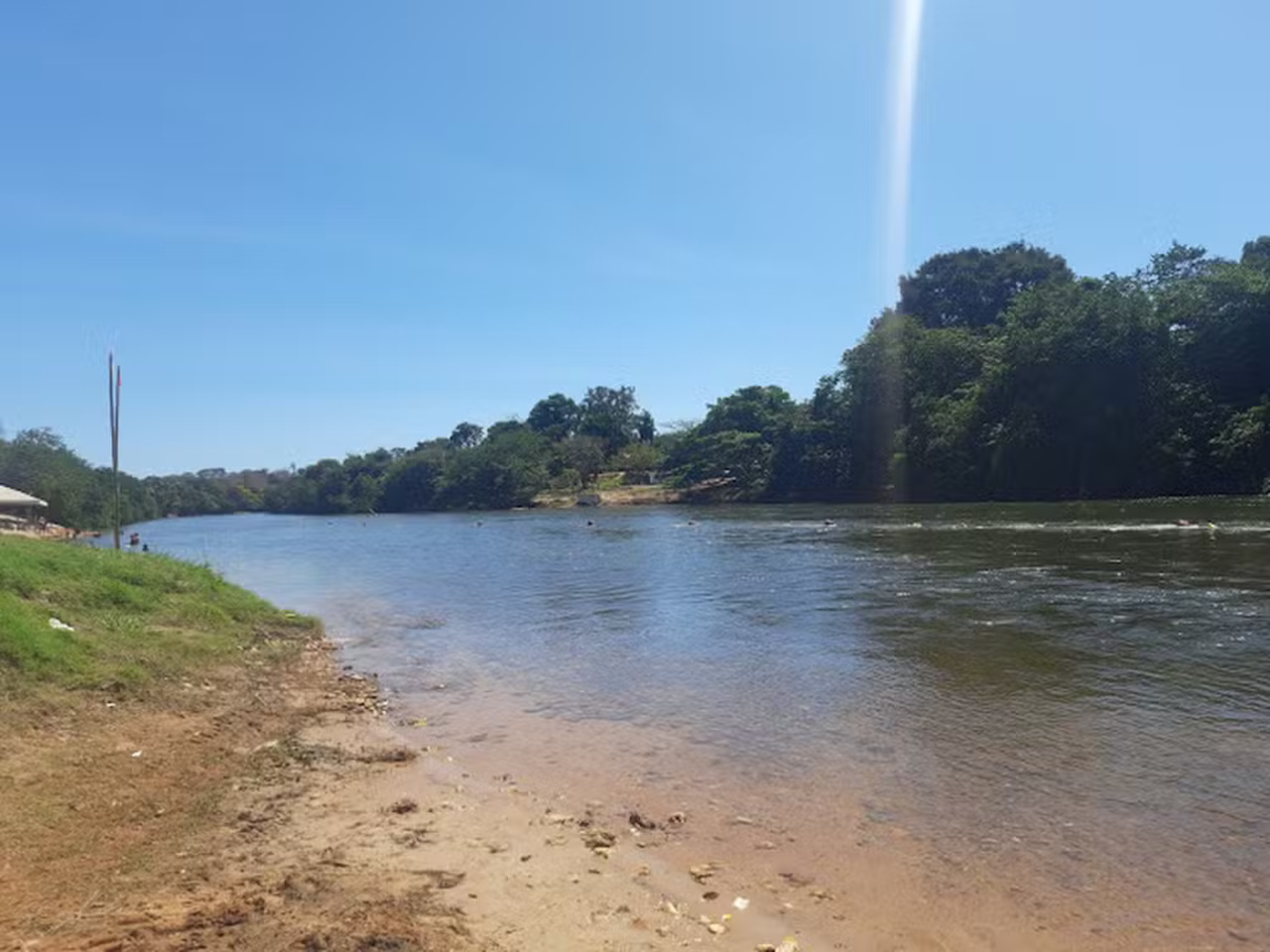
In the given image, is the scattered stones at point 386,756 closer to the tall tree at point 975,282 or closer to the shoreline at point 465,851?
the shoreline at point 465,851

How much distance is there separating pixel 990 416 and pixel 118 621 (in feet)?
217

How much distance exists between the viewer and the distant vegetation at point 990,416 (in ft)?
188

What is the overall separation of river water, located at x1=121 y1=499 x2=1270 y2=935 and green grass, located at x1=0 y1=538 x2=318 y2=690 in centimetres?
235

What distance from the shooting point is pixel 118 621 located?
1357cm

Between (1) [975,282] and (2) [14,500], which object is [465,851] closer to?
(2) [14,500]

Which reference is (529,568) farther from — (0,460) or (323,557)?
(0,460)

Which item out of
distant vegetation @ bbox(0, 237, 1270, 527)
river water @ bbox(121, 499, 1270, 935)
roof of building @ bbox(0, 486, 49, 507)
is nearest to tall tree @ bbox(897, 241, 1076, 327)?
distant vegetation @ bbox(0, 237, 1270, 527)

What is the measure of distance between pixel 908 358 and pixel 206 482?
16841 cm

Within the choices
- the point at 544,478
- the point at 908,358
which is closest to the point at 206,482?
the point at 544,478

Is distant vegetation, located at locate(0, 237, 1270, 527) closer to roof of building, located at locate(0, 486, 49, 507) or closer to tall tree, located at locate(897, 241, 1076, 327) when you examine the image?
tall tree, located at locate(897, 241, 1076, 327)

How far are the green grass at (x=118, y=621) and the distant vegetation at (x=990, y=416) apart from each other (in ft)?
185

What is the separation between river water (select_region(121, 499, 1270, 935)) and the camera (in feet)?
24.5

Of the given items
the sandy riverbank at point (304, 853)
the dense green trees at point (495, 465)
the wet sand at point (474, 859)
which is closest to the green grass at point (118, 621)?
the sandy riverbank at point (304, 853)

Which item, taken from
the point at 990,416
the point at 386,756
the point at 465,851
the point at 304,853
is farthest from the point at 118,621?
the point at 990,416
